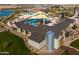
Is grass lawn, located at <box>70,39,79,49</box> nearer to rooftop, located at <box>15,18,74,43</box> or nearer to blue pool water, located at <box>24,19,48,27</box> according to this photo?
rooftop, located at <box>15,18,74,43</box>

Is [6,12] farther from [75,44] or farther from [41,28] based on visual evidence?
[75,44]

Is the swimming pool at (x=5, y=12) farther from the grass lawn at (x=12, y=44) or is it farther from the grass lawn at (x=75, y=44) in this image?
the grass lawn at (x=75, y=44)

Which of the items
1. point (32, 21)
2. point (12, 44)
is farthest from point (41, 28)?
point (12, 44)

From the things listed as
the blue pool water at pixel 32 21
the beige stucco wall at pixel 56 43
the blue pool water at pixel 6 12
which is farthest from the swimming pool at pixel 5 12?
the beige stucco wall at pixel 56 43

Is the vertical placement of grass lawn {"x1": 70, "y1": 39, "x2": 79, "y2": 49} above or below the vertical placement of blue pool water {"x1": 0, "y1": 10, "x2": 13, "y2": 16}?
below

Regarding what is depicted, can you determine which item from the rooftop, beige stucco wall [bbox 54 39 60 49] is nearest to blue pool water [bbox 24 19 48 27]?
the rooftop

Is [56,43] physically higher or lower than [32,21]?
lower

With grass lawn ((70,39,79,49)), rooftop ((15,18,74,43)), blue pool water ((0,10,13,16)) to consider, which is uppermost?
blue pool water ((0,10,13,16))

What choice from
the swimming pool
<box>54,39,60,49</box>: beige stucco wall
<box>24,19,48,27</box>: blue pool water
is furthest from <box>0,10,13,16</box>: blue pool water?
<box>54,39,60,49</box>: beige stucco wall
